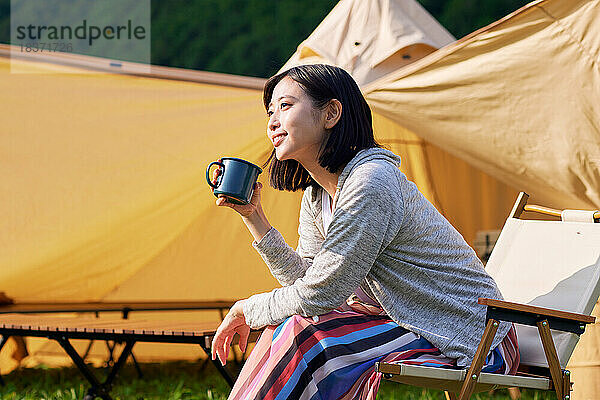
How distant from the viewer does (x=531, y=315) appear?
1.97 metres

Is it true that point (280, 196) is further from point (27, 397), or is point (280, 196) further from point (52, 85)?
point (27, 397)

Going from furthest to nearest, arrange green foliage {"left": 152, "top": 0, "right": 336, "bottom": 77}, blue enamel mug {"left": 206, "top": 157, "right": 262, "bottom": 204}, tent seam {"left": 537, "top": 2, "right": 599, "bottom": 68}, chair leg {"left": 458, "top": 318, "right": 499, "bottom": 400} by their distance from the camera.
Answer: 1. green foliage {"left": 152, "top": 0, "right": 336, "bottom": 77}
2. tent seam {"left": 537, "top": 2, "right": 599, "bottom": 68}
3. blue enamel mug {"left": 206, "top": 157, "right": 262, "bottom": 204}
4. chair leg {"left": 458, "top": 318, "right": 499, "bottom": 400}

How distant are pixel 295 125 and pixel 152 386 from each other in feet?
7.71

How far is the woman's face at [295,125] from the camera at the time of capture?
6.43 feet

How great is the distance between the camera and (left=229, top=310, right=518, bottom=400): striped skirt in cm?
175

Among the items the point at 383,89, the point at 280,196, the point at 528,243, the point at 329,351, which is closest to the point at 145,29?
the point at 280,196

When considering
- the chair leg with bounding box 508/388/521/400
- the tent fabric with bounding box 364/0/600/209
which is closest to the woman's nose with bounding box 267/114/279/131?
the tent fabric with bounding box 364/0/600/209

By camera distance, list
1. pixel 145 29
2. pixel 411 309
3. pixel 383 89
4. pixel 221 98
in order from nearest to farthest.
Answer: pixel 411 309
pixel 383 89
pixel 221 98
pixel 145 29

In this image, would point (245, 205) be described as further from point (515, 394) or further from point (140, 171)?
point (140, 171)

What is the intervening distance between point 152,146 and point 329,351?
7.97 feet

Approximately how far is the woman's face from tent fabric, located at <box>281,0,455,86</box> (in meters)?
2.15

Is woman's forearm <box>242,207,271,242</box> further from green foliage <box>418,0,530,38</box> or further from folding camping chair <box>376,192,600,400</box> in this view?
green foliage <box>418,0,530,38</box>

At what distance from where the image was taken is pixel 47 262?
4.01m

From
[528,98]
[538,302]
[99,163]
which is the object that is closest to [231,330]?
[538,302]
